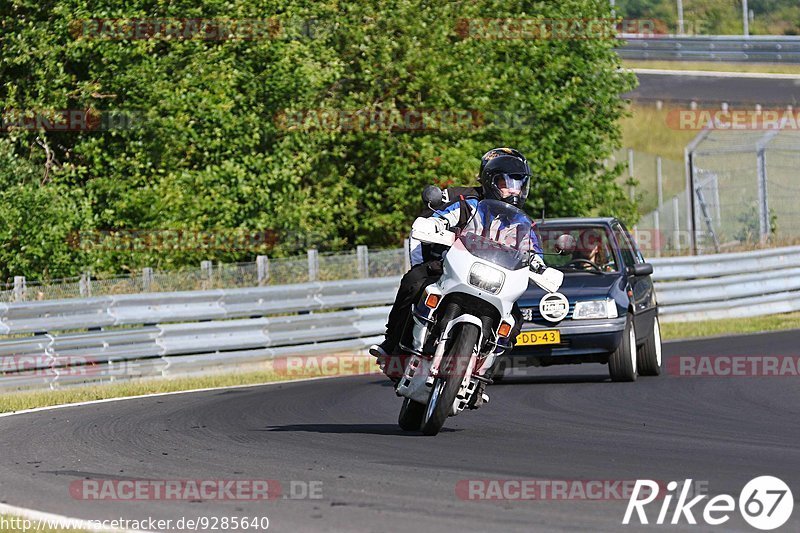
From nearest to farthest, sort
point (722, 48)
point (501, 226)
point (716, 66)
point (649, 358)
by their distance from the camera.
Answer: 1. point (501, 226)
2. point (649, 358)
3. point (722, 48)
4. point (716, 66)

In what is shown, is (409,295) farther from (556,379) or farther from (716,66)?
(716,66)

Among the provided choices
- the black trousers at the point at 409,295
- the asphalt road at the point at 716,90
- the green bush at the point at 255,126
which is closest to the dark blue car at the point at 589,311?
the black trousers at the point at 409,295

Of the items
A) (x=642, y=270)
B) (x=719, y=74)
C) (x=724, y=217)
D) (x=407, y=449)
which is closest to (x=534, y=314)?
(x=642, y=270)

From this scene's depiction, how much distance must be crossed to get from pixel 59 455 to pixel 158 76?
17.3m

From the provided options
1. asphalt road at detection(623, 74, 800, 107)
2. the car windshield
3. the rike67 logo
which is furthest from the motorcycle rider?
asphalt road at detection(623, 74, 800, 107)

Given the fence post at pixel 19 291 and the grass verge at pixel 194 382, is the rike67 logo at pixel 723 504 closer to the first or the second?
the grass verge at pixel 194 382

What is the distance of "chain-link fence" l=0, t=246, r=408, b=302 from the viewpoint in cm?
1928

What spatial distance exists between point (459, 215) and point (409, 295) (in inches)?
24.5

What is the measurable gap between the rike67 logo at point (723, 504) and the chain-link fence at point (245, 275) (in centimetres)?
1292

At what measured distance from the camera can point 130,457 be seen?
8641 millimetres

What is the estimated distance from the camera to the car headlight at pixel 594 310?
1347cm

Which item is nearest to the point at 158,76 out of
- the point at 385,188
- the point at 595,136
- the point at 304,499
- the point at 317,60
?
the point at 317,60

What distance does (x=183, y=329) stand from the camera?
55.7ft

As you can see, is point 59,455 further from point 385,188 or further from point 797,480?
point 385,188
